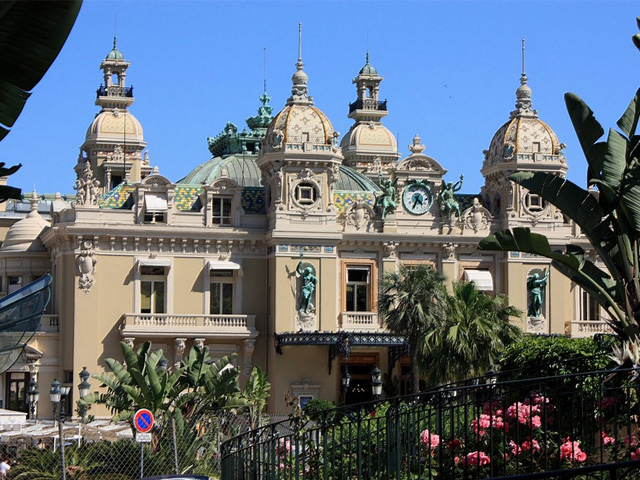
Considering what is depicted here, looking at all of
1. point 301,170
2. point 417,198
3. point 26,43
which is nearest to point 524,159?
point 417,198

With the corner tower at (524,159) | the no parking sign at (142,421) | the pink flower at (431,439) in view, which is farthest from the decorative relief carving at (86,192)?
the pink flower at (431,439)

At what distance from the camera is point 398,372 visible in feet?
173

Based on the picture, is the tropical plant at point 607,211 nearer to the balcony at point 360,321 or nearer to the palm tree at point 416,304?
the palm tree at point 416,304

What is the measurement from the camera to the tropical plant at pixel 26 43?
12797mm

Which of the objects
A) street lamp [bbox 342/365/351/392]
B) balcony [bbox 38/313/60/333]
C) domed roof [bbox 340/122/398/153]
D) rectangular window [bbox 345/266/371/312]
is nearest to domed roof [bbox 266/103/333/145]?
rectangular window [bbox 345/266/371/312]

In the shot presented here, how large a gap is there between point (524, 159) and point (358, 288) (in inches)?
340

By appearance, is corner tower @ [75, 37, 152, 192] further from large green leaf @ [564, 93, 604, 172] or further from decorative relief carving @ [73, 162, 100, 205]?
large green leaf @ [564, 93, 604, 172]

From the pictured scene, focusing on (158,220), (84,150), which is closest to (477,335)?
(158,220)

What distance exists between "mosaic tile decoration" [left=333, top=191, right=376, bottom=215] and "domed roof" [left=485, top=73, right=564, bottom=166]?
5.47 meters

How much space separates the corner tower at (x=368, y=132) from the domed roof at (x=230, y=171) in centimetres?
702

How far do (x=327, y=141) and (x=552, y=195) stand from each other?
3330 cm

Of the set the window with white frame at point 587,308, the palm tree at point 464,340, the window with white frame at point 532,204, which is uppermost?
the window with white frame at point 532,204

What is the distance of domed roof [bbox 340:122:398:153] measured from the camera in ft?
219

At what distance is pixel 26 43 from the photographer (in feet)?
42.5
